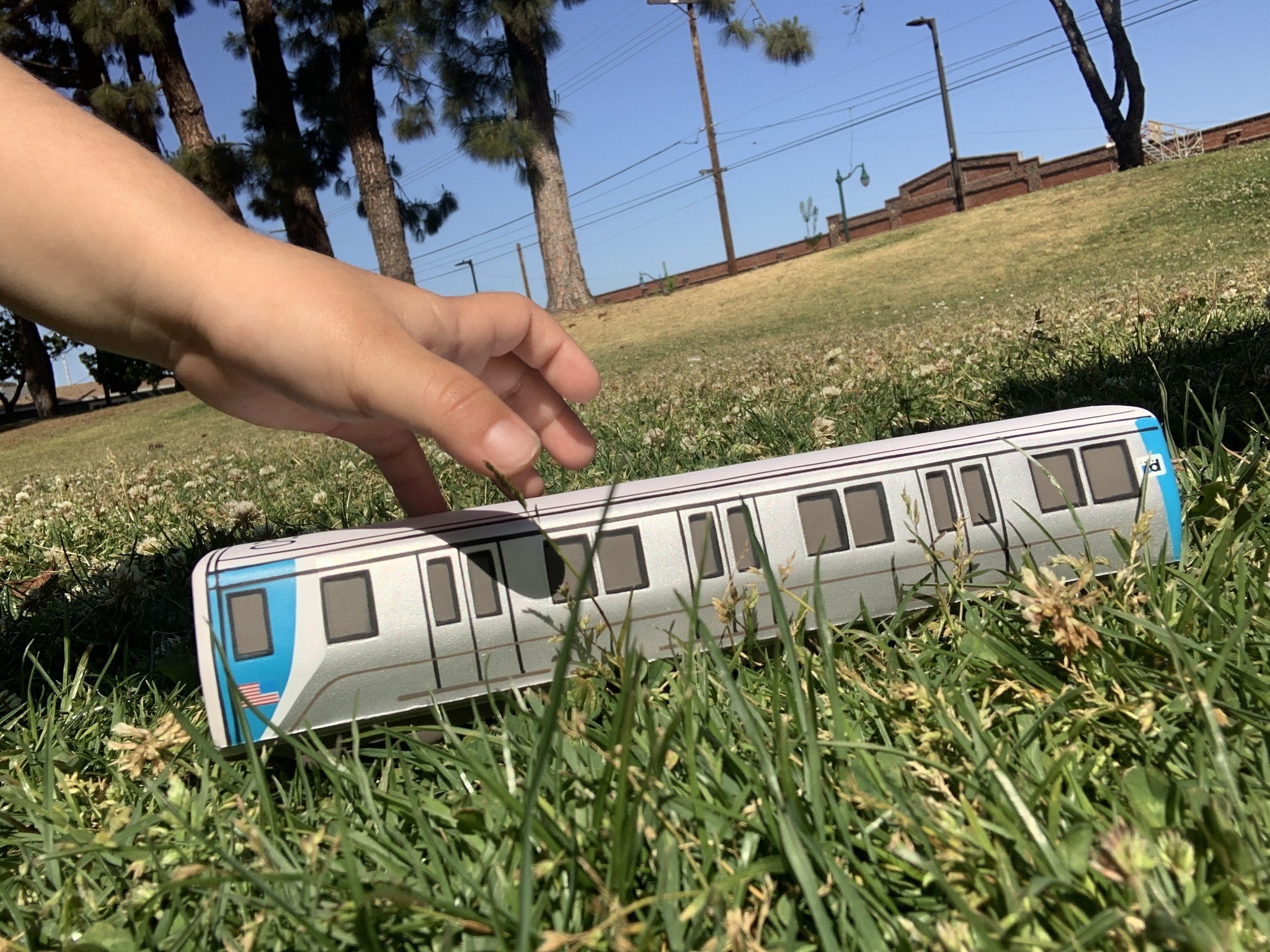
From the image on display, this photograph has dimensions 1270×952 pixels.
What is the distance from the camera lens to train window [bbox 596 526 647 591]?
63.7 inches

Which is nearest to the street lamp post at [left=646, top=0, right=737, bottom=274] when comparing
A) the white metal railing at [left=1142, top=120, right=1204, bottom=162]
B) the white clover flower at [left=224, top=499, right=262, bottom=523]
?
the white metal railing at [left=1142, top=120, right=1204, bottom=162]

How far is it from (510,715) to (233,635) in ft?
1.52

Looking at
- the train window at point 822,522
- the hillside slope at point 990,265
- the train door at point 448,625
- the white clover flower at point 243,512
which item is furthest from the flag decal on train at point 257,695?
the hillside slope at point 990,265

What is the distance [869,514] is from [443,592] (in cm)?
76

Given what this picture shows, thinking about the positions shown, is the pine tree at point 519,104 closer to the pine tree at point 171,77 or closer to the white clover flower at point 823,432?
the pine tree at point 171,77

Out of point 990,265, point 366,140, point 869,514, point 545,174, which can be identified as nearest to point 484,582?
point 869,514

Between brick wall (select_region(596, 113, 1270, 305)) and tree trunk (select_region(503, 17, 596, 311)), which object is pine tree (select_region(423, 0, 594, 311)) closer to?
tree trunk (select_region(503, 17, 596, 311))

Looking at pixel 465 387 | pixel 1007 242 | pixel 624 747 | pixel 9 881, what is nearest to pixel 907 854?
pixel 624 747

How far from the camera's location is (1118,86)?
88.2 feet

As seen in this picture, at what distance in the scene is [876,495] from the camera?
5.58 feet

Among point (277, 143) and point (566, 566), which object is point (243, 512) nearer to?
point (566, 566)

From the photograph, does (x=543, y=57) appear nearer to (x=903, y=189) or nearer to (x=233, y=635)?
(x=233, y=635)

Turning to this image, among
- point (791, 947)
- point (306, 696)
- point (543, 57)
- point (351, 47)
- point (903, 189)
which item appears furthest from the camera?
point (903, 189)

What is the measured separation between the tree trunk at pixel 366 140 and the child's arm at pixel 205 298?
1990cm
